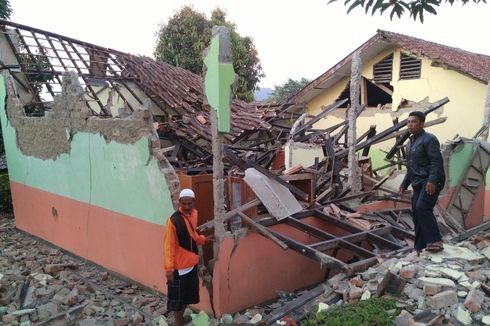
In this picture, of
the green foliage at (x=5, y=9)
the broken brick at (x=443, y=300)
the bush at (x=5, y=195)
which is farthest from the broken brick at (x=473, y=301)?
the green foliage at (x=5, y=9)

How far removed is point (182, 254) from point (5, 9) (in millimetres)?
11969

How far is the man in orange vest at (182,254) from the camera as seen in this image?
4.83 metres

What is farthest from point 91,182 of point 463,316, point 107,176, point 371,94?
point 371,94

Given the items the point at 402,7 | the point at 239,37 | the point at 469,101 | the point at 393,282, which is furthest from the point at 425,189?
the point at 239,37

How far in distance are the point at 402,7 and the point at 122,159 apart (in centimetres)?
521

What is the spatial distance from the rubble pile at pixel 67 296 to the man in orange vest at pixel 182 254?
2.36ft

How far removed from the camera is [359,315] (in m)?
4.33

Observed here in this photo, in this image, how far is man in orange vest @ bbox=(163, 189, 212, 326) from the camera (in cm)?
483

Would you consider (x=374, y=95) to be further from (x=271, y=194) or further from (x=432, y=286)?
(x=432, y=286)

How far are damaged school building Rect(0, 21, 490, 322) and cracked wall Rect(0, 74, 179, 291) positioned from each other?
0.03 metres

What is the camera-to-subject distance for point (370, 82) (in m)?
15.0

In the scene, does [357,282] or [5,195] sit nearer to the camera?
[357,282]

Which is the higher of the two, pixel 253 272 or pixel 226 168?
pixel 226 168

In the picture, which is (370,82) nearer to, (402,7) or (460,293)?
(460,293)
